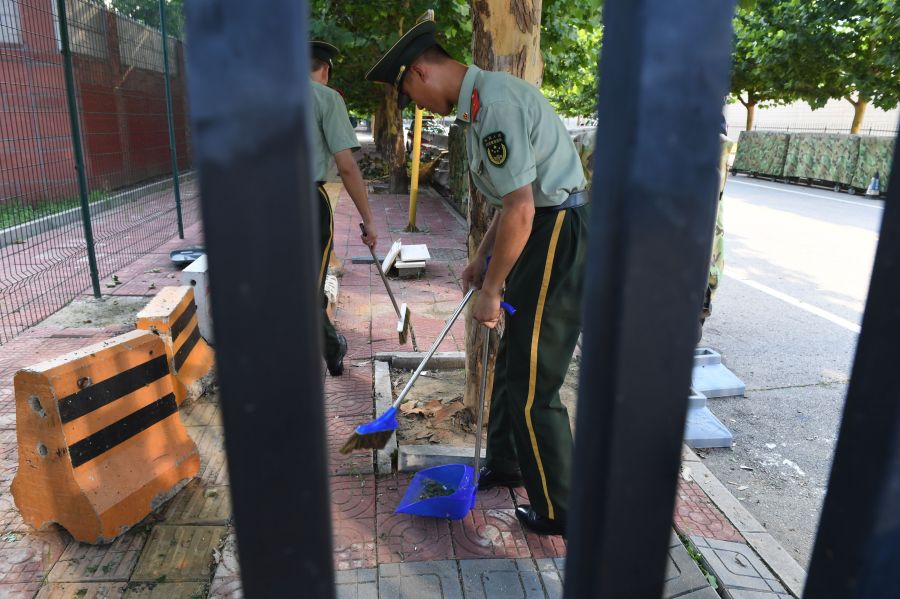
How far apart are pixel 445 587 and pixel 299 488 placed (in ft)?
7.32

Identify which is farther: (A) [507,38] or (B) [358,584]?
(A) [507,38]

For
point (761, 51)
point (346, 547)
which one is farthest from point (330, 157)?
point (761, 51)

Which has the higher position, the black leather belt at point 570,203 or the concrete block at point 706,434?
the black leather belt at point 570,203

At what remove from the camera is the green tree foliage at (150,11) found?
26.1ft

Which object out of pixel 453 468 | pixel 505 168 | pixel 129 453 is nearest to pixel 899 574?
pixel 505 168

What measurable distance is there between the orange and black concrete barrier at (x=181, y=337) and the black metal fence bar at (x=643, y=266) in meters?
3.60

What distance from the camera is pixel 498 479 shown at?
11.1 ft

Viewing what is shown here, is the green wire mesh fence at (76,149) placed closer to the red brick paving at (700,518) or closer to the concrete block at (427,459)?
the concrete block at (427,459)

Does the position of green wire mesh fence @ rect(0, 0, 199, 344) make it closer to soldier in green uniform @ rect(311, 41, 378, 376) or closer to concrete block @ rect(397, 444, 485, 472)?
soldier in green uniform @ rect(311, 41, 378, 376)

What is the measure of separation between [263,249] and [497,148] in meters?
2.08

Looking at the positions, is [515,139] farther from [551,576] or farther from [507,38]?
[551,576]

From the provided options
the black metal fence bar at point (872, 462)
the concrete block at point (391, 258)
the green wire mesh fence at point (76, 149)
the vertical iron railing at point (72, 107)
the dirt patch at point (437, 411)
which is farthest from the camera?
the concrete block at point (391, 258)

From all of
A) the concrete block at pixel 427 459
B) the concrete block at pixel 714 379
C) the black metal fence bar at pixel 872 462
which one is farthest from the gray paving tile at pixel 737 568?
the black metal fence bar at pixel 872 462

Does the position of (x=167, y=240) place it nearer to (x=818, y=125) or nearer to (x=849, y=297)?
(x=849, y=297)
